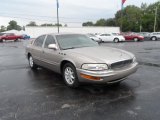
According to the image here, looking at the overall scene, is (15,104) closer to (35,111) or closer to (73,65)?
(35,111)

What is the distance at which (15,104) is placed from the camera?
407 cm

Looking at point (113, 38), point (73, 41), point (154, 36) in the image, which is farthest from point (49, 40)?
point (154, 36)

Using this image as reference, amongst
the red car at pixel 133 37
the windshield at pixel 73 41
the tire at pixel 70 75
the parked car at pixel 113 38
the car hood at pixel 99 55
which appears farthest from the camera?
the red car at pixel 133 37

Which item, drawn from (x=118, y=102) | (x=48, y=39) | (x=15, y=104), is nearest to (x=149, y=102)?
(x=118, y=102)

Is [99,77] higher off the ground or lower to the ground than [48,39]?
lower

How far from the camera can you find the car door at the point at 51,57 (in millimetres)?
5473

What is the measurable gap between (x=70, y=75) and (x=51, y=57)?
1080mm

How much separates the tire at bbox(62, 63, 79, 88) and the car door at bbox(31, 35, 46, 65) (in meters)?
1.66

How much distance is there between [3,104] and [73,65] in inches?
76.2

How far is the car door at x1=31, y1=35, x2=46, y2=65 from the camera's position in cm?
659

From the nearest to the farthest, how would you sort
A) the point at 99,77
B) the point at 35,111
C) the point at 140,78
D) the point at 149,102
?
the point at 35,111, the point at 149,102, the point at 99,77, the point at 140,78

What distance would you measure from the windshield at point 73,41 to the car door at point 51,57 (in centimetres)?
24

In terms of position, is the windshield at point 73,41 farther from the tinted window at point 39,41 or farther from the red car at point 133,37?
the red car at point 133,37

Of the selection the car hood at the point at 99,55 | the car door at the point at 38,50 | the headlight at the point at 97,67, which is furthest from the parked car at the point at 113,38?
the headlight at the point at 97,67
